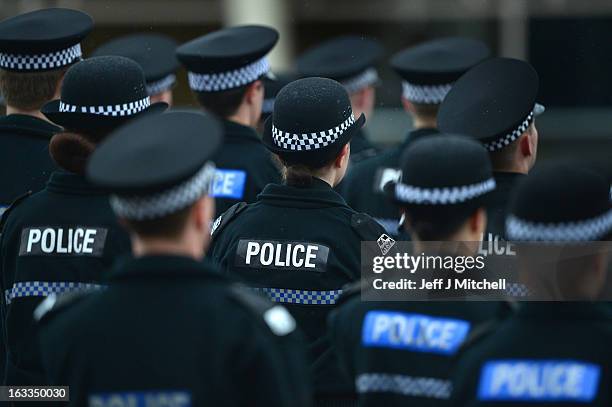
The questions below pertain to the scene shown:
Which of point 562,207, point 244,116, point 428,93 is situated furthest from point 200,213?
point 428,93

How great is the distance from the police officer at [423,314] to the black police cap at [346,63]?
4.55 metres

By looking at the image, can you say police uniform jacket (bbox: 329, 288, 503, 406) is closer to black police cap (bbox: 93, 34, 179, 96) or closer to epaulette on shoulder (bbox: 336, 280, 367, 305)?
epaulette on shoulder (bbox: 336, 280, 367, 305)

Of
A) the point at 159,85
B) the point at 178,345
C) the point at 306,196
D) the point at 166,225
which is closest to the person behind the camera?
the point at 178,345

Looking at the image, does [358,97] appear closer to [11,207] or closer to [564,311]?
[11,207]

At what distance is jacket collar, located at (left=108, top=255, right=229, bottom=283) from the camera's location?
3107mm

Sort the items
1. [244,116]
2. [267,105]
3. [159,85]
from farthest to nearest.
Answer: [267,105] → [159,85] → [244,116]

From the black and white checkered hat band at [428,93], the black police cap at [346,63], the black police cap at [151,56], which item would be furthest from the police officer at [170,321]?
the black police cap at [346,63]

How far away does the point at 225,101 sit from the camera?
5871mm

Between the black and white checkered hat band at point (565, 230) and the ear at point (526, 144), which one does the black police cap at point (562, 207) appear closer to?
the black and white checkered hat band at point (565, 230)

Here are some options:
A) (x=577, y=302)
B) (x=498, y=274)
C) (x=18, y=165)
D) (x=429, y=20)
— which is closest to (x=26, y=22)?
(x=18, y=165)

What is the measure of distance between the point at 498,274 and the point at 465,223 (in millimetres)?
567

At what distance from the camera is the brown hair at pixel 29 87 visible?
5.21 meters

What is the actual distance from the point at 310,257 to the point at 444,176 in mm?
886

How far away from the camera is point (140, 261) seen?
3135 millimetres
